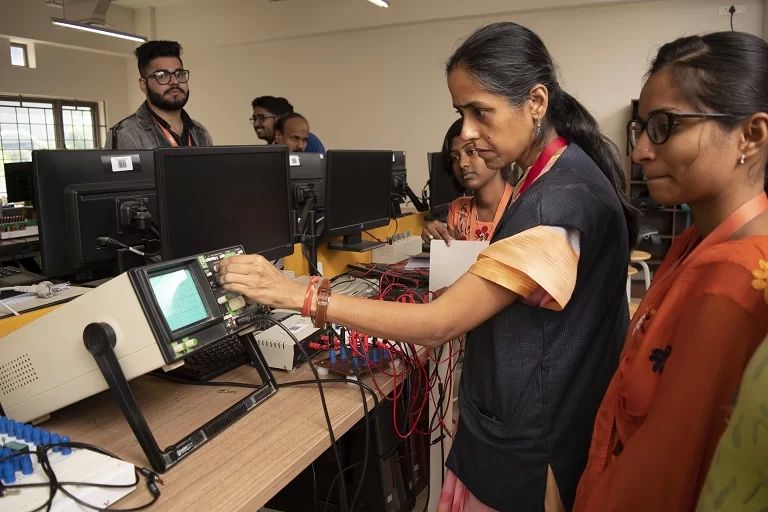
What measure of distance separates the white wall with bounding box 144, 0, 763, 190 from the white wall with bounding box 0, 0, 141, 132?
704 millimetres

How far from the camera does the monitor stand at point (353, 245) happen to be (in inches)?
97.6

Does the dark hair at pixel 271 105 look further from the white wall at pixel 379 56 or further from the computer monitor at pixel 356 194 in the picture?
the computer monitor at pixel 356 194

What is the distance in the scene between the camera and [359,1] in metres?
6.65

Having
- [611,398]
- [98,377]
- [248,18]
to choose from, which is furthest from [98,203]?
[248,18]

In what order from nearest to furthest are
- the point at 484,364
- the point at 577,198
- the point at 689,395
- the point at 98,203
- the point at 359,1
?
the point at 689,395
the point at 577,198
the point at 484,364
the point at 98,203
the point at 359,1

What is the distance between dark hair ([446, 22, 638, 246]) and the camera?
1000mm

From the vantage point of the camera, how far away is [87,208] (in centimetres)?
152

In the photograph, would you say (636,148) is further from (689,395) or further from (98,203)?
(98,203)

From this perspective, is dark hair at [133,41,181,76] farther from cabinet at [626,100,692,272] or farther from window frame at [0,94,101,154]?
window frame at [0,94,101,154]

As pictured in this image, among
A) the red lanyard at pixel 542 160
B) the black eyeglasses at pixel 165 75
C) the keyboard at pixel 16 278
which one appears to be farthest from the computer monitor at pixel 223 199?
the black eyeglasses at pixel 165 75

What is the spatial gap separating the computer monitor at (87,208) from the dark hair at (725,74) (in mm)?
1364

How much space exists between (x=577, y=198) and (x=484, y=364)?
35 cm

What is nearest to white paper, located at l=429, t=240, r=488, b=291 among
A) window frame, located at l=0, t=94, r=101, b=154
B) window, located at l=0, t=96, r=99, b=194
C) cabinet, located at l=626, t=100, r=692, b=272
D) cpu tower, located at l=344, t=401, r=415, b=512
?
cpu tower, located at l=344, t=401, r=415, b=512

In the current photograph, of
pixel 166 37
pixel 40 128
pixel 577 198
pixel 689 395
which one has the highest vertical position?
pixel 166 37
